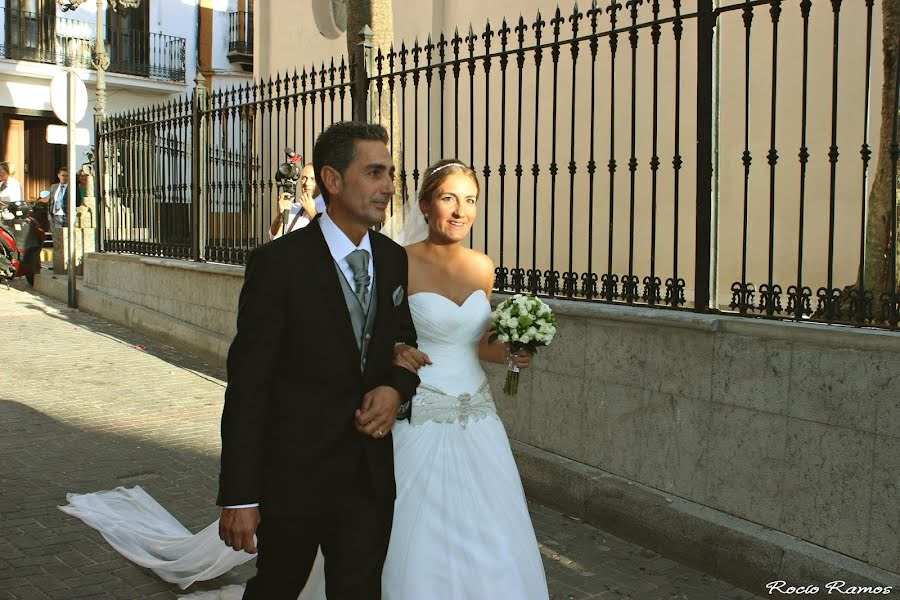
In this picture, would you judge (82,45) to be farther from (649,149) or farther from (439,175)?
(439,175)

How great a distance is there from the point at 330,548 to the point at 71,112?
544 inches

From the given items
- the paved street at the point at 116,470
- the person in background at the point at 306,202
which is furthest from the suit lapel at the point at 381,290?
the person in background at the point at 306,202

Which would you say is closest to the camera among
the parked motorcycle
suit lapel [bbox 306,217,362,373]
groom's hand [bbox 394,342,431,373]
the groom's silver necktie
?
suit lapel [bbox 306,217,362,373]

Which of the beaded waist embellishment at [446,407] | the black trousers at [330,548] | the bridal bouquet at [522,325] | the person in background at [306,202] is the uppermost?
the person in background at [306,202]

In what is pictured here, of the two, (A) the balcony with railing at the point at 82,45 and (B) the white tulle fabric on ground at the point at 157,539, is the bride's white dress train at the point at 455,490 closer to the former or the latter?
(B) the white tulle fabric on ground at the point at 157,539

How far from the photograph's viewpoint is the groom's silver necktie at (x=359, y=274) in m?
3.02

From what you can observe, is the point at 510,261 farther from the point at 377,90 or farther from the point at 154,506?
the point at 154,506

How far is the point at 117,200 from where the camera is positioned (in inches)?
565

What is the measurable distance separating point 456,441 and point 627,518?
86.4 inches

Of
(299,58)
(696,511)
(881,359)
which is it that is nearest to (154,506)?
(696,511)

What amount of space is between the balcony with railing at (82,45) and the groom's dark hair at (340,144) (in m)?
26.1

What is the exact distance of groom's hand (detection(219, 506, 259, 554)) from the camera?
2795 millimetres

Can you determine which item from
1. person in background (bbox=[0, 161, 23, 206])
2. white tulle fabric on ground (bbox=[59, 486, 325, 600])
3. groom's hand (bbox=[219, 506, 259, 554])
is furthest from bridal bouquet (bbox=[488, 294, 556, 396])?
person in background (bbox=[0, 161, 23, 206])

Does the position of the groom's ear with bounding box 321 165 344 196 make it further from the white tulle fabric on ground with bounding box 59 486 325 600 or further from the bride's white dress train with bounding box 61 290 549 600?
the white tulle fabric on ground with bounding box 59 486 325 600
